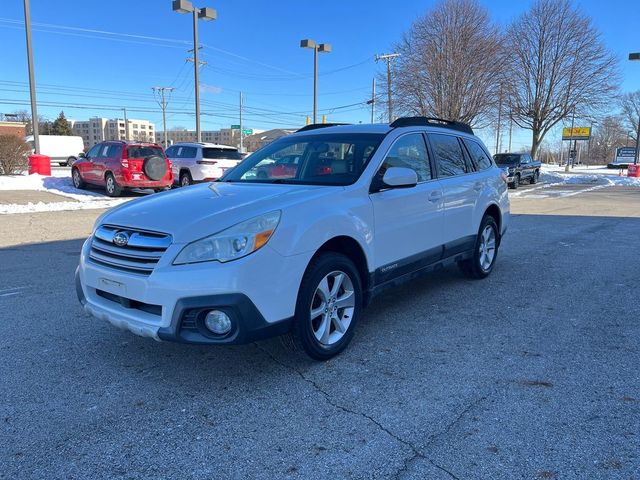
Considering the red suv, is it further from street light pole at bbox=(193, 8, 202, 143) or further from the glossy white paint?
the glossy white paint

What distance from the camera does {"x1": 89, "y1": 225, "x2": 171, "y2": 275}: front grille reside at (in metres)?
3.10

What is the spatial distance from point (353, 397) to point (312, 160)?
2173mm

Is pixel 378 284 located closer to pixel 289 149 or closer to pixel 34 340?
pixel 289 149

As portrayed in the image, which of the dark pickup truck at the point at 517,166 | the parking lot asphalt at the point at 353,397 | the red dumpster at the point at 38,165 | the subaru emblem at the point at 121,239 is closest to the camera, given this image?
the parking lot asphalt at the point at 353,397

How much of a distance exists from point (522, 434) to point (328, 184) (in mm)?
2215

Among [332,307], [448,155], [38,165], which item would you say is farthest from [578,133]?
[332,307]

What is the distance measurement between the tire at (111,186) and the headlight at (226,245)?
1346 centimetres

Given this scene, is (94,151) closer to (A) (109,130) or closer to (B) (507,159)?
(B) (507,159)

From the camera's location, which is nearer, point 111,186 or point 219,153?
point 111,186

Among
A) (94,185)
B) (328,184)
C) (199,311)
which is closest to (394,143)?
(328,184)

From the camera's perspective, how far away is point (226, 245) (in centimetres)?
303

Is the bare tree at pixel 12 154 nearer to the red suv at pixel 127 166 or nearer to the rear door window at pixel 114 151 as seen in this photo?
the red suv at pixel 127 166

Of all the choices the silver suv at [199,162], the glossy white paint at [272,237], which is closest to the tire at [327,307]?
the glossy white paint at [272,237]

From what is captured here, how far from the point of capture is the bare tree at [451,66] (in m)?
29.6
